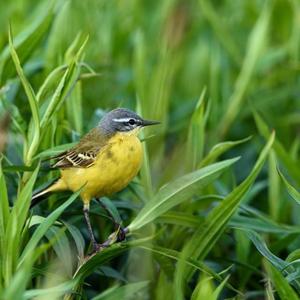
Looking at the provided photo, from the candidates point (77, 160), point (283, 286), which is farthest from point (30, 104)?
point (283, 286)

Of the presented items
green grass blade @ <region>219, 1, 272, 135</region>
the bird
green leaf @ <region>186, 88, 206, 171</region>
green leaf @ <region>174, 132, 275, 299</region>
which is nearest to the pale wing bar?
the bird

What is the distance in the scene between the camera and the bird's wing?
3.98 metres

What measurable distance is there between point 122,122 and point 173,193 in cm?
56

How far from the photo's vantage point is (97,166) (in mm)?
3971

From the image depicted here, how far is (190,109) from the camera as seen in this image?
5914 mm

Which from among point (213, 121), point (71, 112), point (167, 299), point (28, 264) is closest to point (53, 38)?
point (71, 112)

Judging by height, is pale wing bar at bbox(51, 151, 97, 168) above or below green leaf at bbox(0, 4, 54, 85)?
below

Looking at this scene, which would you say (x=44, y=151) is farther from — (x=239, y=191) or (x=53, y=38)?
(x=53, y=38)

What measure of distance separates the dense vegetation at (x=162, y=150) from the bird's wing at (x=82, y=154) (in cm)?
9

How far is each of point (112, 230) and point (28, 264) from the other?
5.12 ft

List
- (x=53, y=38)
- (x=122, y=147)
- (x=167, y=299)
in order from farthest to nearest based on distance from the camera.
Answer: (x=53, y=38) < (x=122, y=147) < (x=167, y=299)

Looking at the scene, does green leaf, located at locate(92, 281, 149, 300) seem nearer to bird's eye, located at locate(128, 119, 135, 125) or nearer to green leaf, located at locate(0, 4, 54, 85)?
bird's eye, located at locate(128, 119, 135, 125)

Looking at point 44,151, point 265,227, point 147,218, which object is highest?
point 44,151

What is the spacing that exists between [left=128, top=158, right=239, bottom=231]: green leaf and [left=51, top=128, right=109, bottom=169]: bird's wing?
38cm
